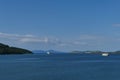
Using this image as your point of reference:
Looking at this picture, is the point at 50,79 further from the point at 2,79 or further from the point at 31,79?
the point at 2,79

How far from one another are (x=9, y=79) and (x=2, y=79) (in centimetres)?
179

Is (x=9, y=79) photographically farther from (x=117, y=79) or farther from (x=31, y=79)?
(x=117, y=79)

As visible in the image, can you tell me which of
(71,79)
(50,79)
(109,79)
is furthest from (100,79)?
(50,79)

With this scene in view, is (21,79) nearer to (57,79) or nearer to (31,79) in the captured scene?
(31,79)

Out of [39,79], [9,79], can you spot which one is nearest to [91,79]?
[39,79]

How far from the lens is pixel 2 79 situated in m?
77.7

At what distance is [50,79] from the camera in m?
78.4

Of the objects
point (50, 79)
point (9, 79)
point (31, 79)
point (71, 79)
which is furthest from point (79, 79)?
point (9, 79)

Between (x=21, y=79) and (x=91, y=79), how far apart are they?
1866cm

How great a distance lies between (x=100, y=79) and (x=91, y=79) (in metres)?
2.63

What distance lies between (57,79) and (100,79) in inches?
479

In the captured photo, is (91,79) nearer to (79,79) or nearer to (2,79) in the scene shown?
(79,79)

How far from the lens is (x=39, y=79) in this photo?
78.6 m

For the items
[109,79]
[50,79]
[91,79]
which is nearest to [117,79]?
[109,79]
